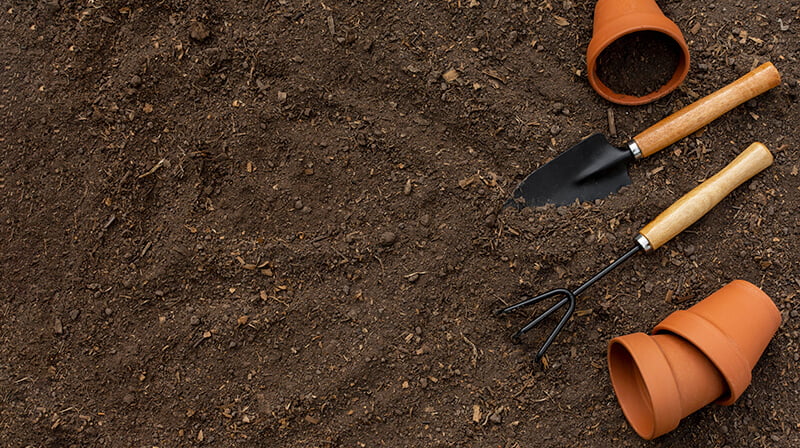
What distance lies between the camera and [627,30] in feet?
5.43

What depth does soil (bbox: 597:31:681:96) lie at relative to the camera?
1806 mm

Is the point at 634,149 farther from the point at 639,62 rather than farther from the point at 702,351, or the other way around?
the point at 702,351

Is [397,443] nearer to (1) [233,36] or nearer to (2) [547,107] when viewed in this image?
(2) [547,107]

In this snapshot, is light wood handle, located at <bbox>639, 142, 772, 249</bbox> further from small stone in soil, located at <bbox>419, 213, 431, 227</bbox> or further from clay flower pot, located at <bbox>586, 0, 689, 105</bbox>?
small stone in soil, located at <bbox>419, 213, 431, 227</bbox>

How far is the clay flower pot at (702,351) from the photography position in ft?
4.91

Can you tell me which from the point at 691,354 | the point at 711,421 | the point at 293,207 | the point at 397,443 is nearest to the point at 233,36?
the point at 293,207

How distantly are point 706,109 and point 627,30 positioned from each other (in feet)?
1.08

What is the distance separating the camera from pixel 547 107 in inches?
71.6

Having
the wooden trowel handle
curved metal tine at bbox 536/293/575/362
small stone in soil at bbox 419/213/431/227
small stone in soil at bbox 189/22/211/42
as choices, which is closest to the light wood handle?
the wooden trowel handle

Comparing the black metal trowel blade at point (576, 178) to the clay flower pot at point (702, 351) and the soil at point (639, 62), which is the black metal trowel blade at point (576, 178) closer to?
the soil at point (639, 62)

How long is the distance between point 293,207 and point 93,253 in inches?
22.7

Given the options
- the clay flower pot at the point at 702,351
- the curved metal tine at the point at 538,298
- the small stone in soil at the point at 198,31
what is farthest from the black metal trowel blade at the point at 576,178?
the small stone in soil at the point at 198,31

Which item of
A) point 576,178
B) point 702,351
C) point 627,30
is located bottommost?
point 702,351

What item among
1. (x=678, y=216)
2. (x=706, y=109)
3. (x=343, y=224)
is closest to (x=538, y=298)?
(x=678, y=216)
